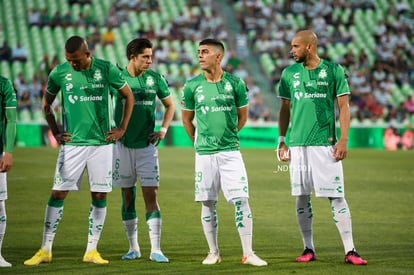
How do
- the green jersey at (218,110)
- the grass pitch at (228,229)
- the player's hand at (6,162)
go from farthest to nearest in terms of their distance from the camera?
1. the green jersey at (218,110)
2. the grass pitch at (228,229)
3. the player's hand at (6,162)

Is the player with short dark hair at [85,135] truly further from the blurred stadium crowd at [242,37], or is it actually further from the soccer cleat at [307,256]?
the blurred stadium crowd at [242,37]

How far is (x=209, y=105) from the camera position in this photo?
9477 millimetres

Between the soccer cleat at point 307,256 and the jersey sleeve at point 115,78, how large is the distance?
8.59 feet

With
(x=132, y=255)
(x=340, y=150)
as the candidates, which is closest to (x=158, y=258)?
(x=132, y=255)

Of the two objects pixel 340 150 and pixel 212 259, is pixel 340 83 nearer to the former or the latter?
pixel 340 150

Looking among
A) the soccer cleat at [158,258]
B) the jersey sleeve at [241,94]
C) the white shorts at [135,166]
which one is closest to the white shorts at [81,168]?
the white shorts at [135,166]

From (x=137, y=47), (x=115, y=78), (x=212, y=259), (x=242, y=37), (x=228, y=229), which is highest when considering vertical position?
(x=242, y=37)

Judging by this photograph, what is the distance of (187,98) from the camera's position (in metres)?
9.62

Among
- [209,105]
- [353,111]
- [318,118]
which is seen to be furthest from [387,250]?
[353,111]

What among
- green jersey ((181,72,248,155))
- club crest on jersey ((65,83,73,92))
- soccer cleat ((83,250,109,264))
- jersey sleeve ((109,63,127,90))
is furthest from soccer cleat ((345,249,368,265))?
club crest on jersey ((65,83,73,92))

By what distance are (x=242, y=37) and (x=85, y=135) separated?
29.6 m

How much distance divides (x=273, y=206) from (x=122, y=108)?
5779 millimetres

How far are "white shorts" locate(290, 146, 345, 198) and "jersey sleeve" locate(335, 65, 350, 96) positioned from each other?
60cm

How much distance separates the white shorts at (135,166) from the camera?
9.92m
